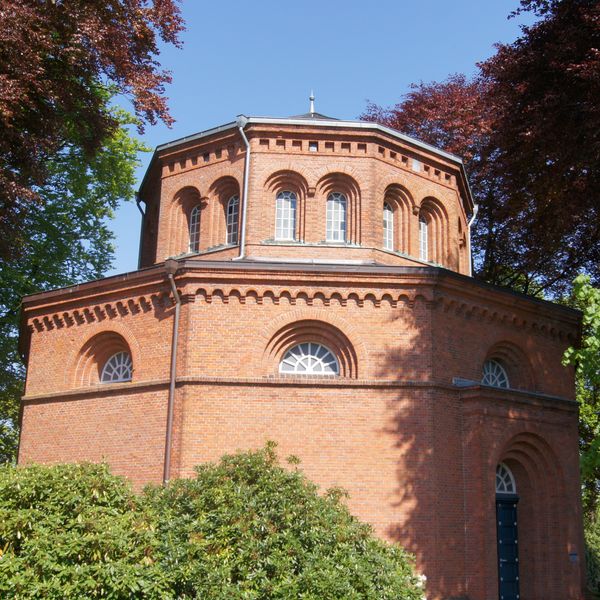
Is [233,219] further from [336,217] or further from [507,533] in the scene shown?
[507,533]

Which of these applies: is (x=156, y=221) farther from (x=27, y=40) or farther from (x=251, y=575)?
(x=251, y=575)

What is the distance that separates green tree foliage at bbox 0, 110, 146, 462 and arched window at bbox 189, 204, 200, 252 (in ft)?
17.2

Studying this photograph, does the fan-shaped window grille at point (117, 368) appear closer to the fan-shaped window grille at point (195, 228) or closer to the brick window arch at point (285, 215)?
the fan-shaped window grille at point (195, 228)

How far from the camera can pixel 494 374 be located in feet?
59.6

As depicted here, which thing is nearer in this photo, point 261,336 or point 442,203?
point 261,336

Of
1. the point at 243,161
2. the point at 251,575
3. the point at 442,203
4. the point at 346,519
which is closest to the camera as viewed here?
the point at 251,575

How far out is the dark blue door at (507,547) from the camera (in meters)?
16.8

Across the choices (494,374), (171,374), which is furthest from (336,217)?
(171,374)

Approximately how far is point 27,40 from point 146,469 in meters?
9.25

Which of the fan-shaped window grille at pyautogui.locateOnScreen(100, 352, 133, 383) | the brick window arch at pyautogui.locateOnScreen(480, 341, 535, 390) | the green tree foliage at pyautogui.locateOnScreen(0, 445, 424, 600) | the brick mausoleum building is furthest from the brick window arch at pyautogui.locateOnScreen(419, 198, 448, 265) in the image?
the green tree foliage at pyautogui.locateOnScreen(0, 445, 424, 600)

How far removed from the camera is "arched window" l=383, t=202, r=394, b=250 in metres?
20.3

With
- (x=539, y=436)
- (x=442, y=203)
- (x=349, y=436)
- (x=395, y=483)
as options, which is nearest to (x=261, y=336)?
(x=349, y=436)

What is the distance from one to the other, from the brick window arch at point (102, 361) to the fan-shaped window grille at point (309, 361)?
4022 millimetres

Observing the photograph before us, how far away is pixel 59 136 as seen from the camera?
18.4 metres
